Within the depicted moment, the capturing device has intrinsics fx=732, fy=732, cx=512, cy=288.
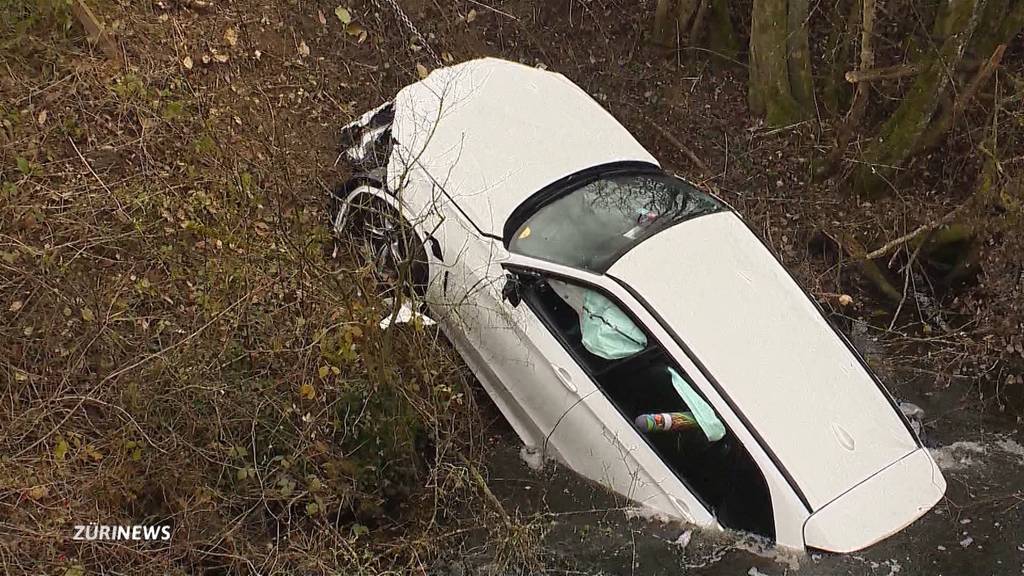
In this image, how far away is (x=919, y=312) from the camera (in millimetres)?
6078

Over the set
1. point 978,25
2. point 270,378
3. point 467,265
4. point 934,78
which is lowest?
point 270,378

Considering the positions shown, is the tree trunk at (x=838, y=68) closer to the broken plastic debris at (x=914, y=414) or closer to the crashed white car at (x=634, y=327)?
the broken plastic debris at (x=914, y=414)

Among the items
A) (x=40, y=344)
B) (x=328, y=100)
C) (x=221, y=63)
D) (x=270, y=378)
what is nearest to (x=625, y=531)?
(x=270, y=378)

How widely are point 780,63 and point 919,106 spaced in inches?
49.1

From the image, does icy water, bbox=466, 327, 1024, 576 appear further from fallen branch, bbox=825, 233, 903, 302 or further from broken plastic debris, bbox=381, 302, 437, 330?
fallen branch, bbox=825, 233, 903, 302

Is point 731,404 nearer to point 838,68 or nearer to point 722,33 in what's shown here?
point 838,68

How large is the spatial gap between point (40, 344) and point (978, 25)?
23.2 ft

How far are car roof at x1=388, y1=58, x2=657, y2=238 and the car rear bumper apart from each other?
92.1 inches

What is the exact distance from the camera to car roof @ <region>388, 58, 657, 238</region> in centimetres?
454

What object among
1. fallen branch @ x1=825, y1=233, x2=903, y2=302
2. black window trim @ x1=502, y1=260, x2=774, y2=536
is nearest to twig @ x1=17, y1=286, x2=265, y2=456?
black window trim @ x1=502, y1=260, x2=774, y2=536

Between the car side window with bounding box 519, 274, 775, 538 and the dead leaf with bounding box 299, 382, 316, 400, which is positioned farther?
the dead leaf with bounding box 299, 382, 316, 400

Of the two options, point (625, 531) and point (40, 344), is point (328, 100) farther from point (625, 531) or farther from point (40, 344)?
point (625, 531)

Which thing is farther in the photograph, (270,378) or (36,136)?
(36,136)

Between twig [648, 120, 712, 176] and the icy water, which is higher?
twig [648, 120, 712, 176]
